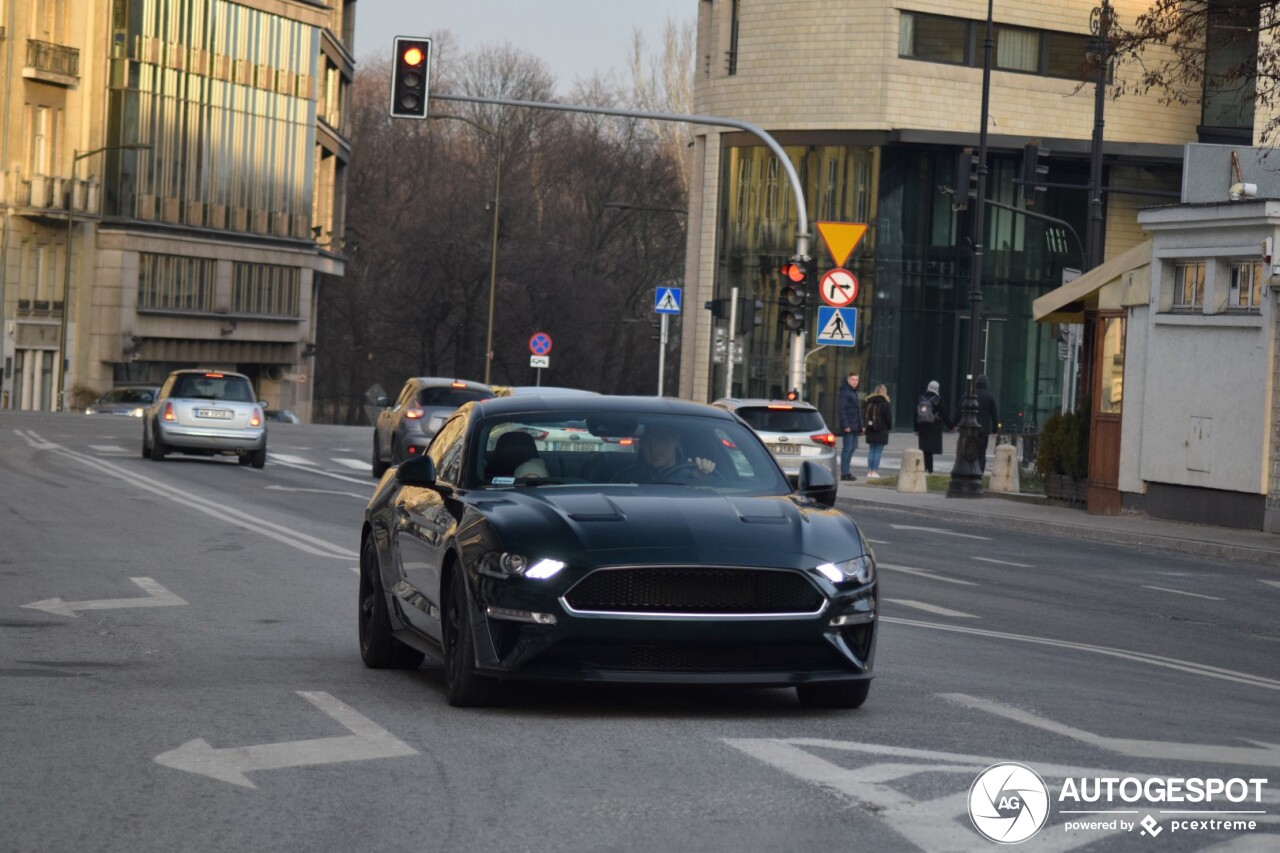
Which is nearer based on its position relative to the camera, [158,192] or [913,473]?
[913,473]

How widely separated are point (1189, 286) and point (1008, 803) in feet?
75.2

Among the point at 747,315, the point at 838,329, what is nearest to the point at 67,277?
the point at 747,315

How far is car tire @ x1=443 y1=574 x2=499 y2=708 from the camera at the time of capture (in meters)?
8.85

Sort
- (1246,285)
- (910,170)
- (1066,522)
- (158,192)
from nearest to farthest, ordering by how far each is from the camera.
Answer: (1246,285), (1066,522), (910,170), (158,192)

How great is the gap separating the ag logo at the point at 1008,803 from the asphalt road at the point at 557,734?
0.19ft

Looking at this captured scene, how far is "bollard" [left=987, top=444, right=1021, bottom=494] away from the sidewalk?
2.42 feet

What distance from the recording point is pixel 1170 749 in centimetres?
829

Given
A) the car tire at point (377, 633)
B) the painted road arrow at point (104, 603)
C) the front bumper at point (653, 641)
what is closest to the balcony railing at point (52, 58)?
the painted road arrow at point (104, 603)

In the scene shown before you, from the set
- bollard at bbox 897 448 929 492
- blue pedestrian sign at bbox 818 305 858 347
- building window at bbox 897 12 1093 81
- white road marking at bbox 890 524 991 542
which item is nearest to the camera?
white road marking at bbox 890 524 991 542

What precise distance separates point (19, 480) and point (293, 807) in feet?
72.3

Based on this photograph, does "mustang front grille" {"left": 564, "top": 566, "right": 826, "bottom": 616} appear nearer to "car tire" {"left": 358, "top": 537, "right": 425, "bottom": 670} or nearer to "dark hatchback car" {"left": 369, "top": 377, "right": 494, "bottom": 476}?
"car tire" {"left": 358, "top": 537, "right": 425, "bottom": 670}

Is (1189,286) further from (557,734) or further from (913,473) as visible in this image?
(557,734)

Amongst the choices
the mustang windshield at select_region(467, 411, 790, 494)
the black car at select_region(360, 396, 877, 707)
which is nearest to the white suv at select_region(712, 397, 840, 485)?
the mustang windshield at select_region(467, 411, 790, 494)

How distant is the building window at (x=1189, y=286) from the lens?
28516mm
